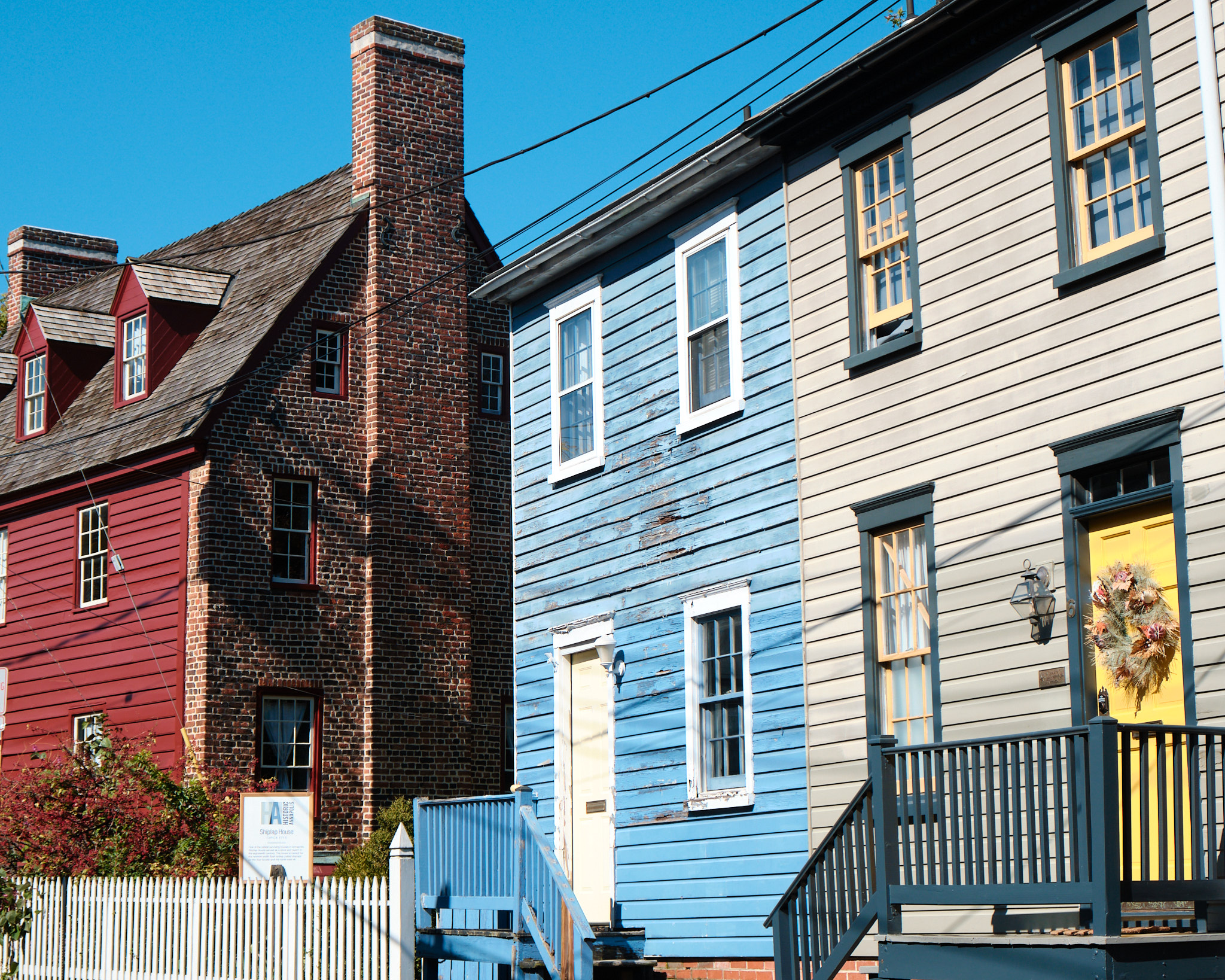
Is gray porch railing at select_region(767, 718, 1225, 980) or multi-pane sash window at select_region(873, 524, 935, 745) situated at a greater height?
multi-pane sash window at select_region(873, 524, 935, 745)

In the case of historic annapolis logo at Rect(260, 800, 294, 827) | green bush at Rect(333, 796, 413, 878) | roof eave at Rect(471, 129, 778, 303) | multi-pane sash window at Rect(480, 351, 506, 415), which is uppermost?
multi-pane sash window at Rect(480, 351, 506, 415)

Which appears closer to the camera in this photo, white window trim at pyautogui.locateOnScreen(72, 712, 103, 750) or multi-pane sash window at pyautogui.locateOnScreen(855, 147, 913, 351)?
multi-pane sash window at pyautogui.locateOnScreen(855, 147, 913, 351)

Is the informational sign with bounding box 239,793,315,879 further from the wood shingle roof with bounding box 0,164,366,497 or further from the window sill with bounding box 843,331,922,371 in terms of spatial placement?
the wood shingle roof with bounding box 0,164,366,497

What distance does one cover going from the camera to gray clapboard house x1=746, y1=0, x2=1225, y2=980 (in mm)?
9008

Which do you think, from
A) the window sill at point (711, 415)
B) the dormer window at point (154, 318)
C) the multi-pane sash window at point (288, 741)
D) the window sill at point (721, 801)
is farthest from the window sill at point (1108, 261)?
the dormer window at point (154, 318)

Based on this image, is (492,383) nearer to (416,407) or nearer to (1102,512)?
(416,407)

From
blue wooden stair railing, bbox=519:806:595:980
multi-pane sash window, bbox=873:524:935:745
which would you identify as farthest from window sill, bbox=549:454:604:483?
multi-pane sash window, bbox=873:524:935:745

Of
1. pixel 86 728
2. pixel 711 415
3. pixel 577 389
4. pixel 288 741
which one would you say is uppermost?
pixel 577 389

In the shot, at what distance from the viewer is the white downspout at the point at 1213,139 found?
363 inches

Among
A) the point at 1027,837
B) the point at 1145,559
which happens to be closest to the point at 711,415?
the point at 1145,559

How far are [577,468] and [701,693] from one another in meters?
3.36

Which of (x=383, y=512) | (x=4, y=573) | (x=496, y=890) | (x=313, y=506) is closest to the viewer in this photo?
(x=496, y=890)

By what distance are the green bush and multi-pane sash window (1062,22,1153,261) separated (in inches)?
499

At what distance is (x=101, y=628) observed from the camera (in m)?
24.9
